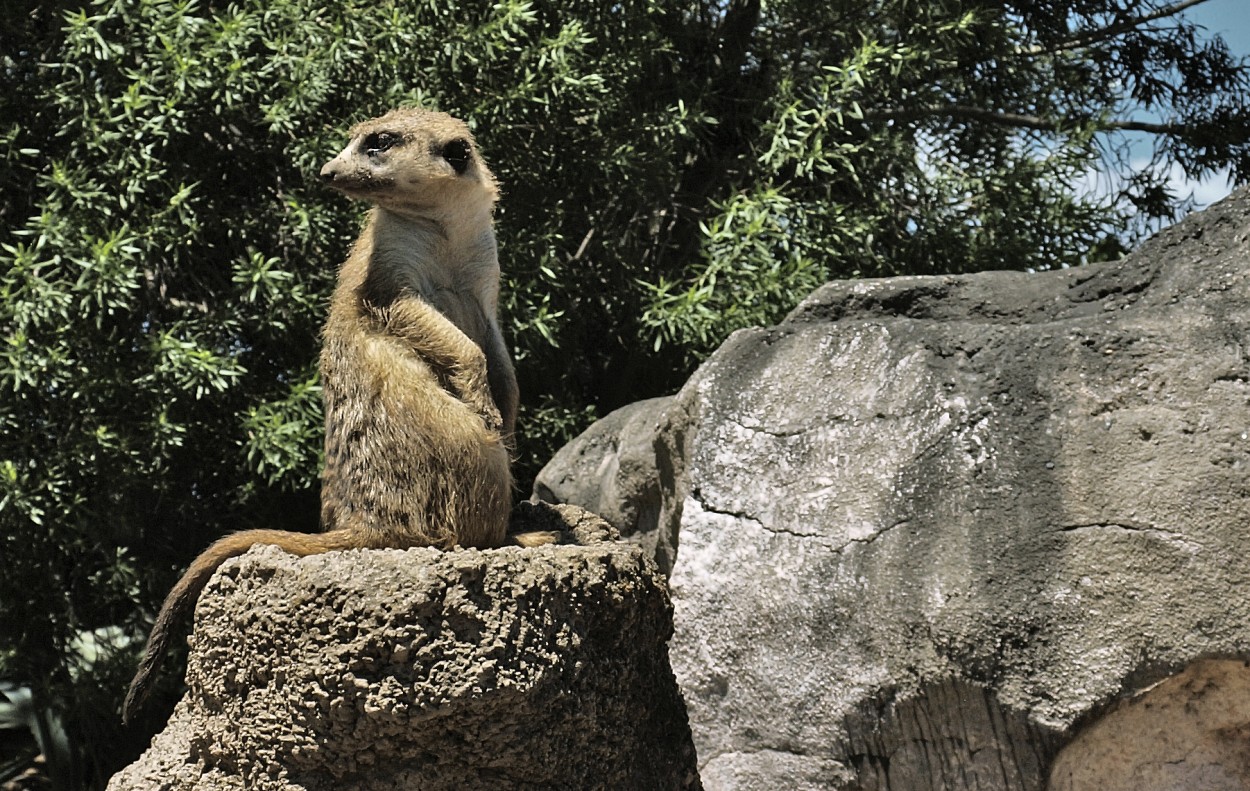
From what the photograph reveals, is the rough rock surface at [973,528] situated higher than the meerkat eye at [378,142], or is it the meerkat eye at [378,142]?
the meerkat eye at [378,142]

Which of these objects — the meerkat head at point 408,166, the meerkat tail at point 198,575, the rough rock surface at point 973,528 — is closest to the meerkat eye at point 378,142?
the meerkat head at point 408,166

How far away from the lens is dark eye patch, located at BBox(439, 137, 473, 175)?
393 centimetres

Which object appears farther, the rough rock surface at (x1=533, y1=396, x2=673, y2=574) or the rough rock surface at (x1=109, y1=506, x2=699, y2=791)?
the rough rock surface at (x1=533, y1=396, x2=673, y2=574)

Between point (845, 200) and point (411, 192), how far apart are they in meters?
4.24

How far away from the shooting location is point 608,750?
10.9 feet

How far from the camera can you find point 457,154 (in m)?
3.95

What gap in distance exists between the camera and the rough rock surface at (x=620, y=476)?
18.5ft

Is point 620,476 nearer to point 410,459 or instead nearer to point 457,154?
point 457,154

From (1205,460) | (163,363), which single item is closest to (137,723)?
(163,363)

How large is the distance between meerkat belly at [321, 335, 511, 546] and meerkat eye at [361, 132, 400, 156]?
0.59 metres

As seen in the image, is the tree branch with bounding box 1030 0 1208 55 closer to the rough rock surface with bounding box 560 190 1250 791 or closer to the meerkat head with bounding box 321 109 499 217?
the rough rock surface with bounding box 560 190 1250 791

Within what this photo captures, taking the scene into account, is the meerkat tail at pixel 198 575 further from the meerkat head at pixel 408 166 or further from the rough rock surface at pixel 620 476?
the rough rock surface at pixel 620 476

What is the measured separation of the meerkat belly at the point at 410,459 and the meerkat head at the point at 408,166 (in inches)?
18.8

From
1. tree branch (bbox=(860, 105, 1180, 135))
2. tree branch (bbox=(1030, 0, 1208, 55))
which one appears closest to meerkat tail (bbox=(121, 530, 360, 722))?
tree branch (bbox=(860, 105, 1180, 135))
